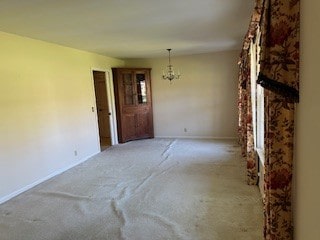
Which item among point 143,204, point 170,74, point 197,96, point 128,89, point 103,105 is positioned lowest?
point 143,204

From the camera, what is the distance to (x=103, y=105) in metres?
7.05

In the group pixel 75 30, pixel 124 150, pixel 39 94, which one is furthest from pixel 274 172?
pixel 124 150

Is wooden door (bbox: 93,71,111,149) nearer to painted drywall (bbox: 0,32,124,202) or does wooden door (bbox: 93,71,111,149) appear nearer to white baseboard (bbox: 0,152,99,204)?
painted drywall (bbox: 0,32,124,202)

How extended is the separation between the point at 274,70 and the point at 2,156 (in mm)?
3653

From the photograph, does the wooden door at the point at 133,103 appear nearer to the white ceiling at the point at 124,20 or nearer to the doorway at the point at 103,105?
the doorway at the point at 103,105

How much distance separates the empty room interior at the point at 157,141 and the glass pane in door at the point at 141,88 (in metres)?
0.42

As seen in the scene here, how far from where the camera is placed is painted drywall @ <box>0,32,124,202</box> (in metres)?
3.62

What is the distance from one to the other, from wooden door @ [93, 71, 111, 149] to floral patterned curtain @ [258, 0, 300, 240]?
571cm

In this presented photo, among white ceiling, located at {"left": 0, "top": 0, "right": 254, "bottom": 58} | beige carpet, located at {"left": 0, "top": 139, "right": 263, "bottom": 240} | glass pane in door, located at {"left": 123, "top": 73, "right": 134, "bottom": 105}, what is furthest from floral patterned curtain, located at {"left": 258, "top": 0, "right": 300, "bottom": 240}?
glass pane in door, located at {"left": 123, "top": 73, "right": 134, "bottom": 105}

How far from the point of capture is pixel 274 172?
140 cm

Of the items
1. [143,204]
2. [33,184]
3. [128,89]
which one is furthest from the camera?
[128,89]

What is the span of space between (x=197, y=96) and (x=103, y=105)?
266cm

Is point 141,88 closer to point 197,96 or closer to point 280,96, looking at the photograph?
point 197,96

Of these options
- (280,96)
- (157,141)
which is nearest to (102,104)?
(157,141)
